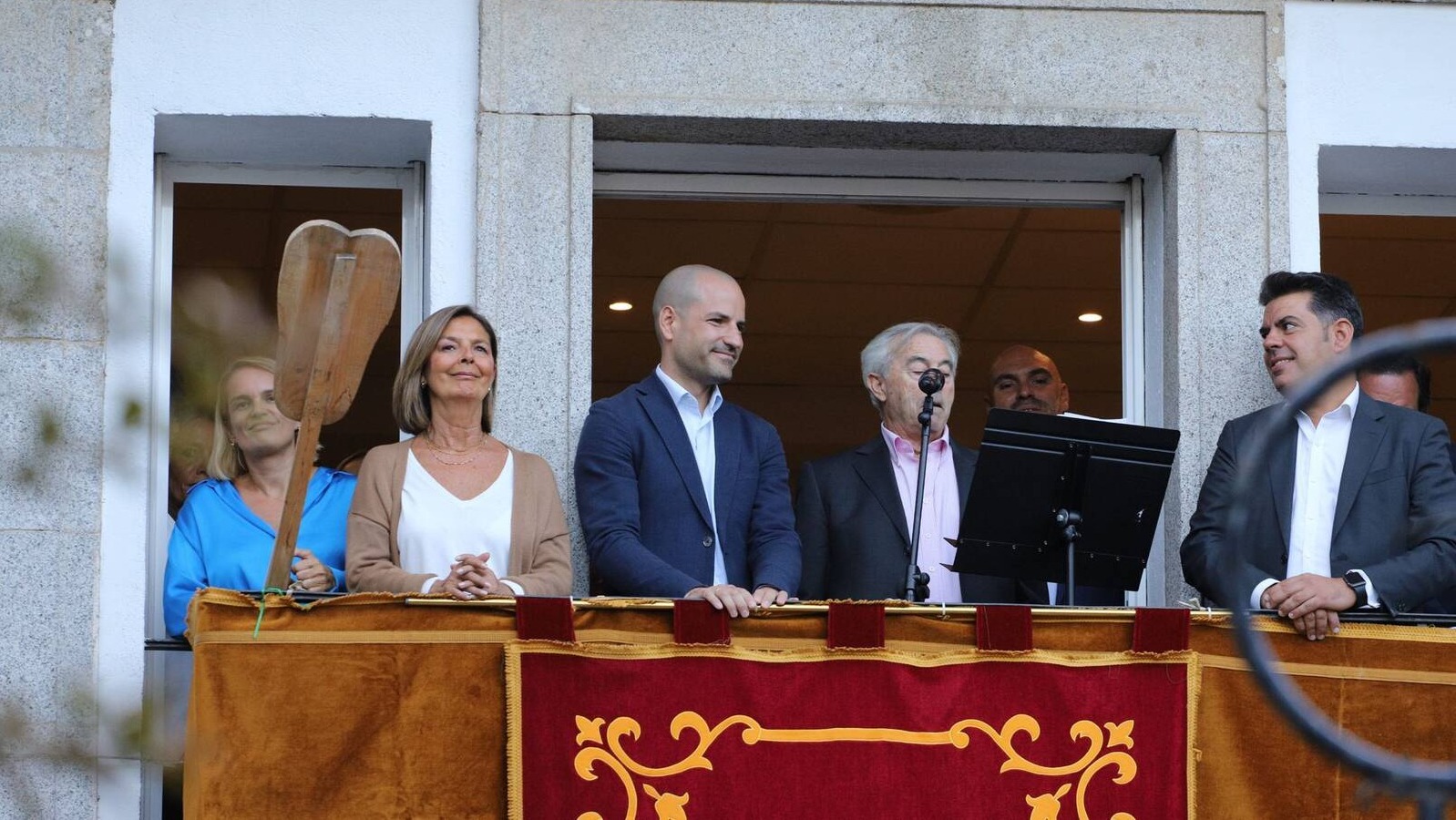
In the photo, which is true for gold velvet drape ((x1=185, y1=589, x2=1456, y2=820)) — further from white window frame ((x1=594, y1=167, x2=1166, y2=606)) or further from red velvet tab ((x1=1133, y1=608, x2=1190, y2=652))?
white window frame ((x1=594, y1=167, x2=1166, y2=606))

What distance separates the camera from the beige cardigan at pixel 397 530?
6.01 meters

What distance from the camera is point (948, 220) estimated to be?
33.0 feet

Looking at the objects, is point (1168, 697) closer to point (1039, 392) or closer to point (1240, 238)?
point (1240, 238)

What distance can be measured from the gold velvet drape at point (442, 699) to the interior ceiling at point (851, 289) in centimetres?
267

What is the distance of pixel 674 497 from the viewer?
6.45 metres

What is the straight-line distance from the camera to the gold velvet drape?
18.4 ft

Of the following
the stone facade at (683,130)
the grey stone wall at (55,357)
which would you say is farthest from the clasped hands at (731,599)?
the grey stone wall at (55,357)

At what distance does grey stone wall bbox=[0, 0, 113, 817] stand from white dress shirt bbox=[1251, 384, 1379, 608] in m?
3.58

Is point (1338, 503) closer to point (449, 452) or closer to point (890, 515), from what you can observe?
point (890, 515)

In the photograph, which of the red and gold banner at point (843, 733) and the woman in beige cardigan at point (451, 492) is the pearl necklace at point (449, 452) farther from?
the red and gold banner at point (843, 733)

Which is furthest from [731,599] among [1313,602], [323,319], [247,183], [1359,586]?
[247,183]

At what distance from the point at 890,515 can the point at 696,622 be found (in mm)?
1255

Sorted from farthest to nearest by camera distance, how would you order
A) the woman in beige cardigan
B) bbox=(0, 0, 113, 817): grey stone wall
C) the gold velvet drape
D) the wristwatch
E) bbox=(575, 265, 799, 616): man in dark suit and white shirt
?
bbox=(0, 0, 113, 817): grey stone wall → bbox=(575, 265, 799, 616): man in dark suit and white shirt → the woman in beige cardigan → the wristwatch → the gold velvet drape

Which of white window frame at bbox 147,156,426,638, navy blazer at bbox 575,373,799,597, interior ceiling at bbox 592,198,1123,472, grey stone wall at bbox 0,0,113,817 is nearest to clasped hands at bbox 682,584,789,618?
navy blazer at bbox 575,373,799,597
